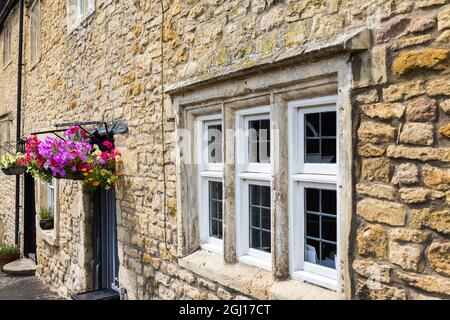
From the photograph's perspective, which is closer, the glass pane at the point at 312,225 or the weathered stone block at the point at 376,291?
the weathered stone block at the point at 376,291

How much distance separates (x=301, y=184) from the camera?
11.0 feet

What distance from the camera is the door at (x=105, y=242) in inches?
273

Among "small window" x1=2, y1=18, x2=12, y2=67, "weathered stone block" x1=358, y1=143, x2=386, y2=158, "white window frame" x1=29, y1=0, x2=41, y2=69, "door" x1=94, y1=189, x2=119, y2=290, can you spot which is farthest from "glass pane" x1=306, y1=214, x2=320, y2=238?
"small window" x1=2, y1=18, x2=12, y2=67

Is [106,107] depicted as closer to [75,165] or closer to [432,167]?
[75,165]

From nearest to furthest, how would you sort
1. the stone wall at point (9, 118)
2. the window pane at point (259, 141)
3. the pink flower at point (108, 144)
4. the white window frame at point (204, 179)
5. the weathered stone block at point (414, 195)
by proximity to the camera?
→ the weathered stone block at point (414, 195)
the window pane at point (259, 141)
the white window frame at point (204, 179)
the pink flower at point (108, 144)
the stone wall at point (9, 118)

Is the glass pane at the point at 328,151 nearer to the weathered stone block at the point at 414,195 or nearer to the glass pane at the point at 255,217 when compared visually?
the weathered stone block at the point at 414,195

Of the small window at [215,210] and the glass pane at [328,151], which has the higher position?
the glass pane at [328,151]

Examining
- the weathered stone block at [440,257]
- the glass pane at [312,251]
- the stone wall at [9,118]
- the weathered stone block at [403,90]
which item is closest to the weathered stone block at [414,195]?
the weathered stone block at [440,257]

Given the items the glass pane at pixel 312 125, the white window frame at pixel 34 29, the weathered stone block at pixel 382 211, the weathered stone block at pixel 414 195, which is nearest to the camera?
the weathered stone block at pixel 414 195

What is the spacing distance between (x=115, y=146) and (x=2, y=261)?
6.69 metres

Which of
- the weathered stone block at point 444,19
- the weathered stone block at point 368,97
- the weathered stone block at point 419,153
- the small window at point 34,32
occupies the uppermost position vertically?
the small window at point 34,32

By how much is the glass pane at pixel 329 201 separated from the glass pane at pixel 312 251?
24 cm

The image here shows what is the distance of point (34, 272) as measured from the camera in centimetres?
998
